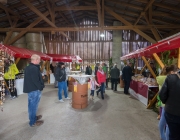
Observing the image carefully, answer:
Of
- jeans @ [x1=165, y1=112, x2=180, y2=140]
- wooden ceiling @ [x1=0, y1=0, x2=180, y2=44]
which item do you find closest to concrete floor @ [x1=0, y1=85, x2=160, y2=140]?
jeans @ [x1=165, y1=112, x2=180, y2=140]

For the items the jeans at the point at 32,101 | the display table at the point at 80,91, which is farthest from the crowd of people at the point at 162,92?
the display table at the point at 80,91

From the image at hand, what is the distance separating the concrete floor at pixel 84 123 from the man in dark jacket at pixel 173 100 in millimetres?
1008

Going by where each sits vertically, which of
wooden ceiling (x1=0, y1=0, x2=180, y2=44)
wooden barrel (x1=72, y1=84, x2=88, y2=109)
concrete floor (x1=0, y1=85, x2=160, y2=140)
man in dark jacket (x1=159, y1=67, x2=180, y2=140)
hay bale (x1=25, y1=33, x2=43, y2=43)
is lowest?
concrete floor (x1=0, y1=85, x2=160, y2=140)

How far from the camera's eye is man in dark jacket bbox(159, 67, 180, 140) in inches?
A: 60.6

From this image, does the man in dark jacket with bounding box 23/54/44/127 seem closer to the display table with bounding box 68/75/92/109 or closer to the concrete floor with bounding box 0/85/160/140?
the concrete floor with bounding box 0/85/160/140

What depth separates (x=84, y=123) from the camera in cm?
301

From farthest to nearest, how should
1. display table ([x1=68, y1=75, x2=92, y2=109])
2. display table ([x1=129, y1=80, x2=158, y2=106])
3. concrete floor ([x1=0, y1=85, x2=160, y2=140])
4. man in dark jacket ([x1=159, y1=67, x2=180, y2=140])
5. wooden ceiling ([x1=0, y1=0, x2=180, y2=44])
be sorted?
wooden ceiling ([x1=0, y1=0, x2=180, y2=44]), display table ([x1=129, y1=80, x2=158, y2=106]), display table ([x1=68, y1=75, x2=92, y2=109]), concrete floor ([x1=0, y1=85, x2=160, y2=140]), man in dark jacket ([x1=159, y1=67, x2=180, y2=140])

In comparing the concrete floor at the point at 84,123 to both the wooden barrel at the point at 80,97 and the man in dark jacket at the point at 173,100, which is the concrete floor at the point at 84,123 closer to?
the wooden barrel at the point at 80,97

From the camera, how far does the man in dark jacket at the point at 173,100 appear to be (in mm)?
1538

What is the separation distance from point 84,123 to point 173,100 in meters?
2.06

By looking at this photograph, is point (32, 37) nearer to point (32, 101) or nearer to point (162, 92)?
point (32, 101)

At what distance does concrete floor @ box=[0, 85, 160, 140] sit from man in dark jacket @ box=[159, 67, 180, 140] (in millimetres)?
1008

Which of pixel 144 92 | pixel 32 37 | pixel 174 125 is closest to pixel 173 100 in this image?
pixel 174 125

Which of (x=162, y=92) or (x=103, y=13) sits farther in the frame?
(x=103, y=13)
